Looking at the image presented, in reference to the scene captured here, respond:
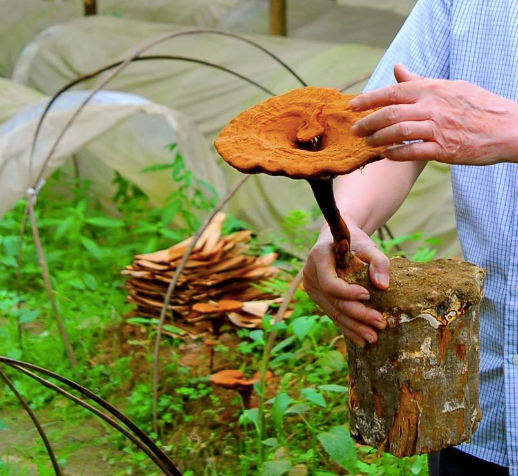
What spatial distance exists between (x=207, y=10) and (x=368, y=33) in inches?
54.8

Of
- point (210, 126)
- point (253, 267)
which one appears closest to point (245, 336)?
point (253, 267)

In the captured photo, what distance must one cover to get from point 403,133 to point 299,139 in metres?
0.18

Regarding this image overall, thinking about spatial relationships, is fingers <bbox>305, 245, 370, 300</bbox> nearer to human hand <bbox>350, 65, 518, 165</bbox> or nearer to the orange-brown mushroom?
human hand <bbox>350, 65, 518, 165</bbox>

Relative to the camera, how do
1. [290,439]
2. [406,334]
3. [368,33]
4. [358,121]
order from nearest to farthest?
[358,121] < [406,334] < [290,439] < [368,33]

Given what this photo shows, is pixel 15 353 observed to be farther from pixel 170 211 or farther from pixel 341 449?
pixel 341 449

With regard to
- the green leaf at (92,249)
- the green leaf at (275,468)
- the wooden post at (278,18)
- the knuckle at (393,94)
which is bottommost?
the green leaf at (92,249)

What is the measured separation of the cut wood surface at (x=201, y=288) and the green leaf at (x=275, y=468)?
3.18 feet

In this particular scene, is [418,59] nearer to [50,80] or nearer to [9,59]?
[50,80]

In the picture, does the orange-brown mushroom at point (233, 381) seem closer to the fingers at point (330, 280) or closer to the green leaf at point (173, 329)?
the green leaf at point (173, 329)

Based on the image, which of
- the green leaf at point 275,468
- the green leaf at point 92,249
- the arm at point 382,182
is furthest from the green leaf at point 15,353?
the arm at point 382,182

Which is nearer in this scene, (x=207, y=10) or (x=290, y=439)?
(x=290, y=439)

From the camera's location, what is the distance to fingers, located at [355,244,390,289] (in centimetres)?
121

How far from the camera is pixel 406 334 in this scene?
121 cm

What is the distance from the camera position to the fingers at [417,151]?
1.00 metres
